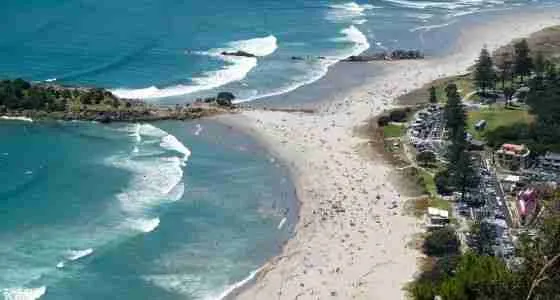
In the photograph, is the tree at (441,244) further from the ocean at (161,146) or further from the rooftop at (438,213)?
the ocean at (161,146)

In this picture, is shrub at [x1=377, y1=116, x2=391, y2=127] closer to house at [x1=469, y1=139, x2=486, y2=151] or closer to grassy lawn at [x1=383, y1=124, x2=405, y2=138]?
grassy lawn at [x1=383, y1=124, x2=405, y2=138]

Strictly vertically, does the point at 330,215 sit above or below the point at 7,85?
below

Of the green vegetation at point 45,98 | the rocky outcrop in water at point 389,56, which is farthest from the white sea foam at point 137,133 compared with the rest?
the rocky outcrop in water at point 389,56

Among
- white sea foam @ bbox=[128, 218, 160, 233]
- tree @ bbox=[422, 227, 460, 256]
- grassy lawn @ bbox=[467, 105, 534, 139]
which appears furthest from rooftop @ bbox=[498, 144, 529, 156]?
white sea foam @ bbox=[128, 218, 160, 233]

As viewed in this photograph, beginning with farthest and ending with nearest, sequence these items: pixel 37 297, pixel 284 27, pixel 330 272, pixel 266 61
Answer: pixel 284 27 < pixel 266 61 < pixel 330 272 < pixel 37 297

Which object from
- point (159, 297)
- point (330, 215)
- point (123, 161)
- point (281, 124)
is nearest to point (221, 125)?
point (281, 124)

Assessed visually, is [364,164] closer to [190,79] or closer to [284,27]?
[190,79]
